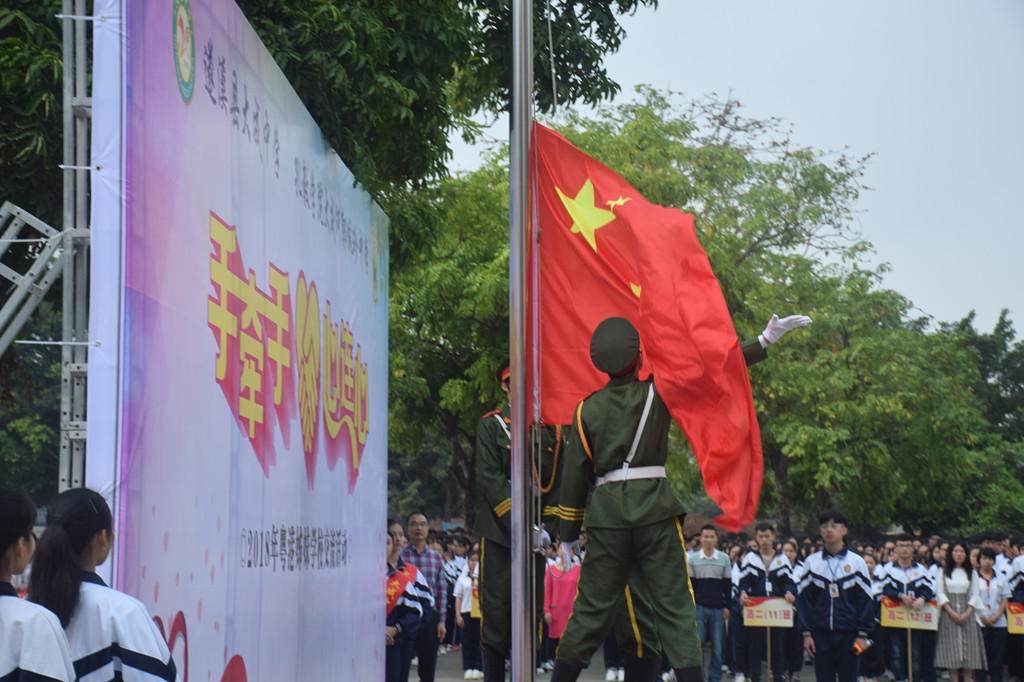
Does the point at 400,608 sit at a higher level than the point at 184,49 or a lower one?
lower

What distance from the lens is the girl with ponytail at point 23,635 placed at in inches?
118

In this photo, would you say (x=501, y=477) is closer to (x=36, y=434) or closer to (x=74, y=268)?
(x=74, y=268)

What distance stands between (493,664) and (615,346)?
2.76m

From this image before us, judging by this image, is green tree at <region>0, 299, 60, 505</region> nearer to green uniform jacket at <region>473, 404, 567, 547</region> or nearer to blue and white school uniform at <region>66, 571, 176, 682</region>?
green uniform jacket at <region>473, 404, 567, 547</region>

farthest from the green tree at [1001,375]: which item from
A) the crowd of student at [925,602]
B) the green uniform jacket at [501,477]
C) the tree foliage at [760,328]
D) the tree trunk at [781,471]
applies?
the green uniform jacket at [501,477]

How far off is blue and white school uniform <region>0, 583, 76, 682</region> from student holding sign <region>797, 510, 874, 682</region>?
9914 millimetres

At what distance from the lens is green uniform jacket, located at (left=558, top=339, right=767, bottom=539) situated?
6371 mm

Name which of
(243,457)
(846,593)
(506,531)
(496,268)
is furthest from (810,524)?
(243,457)

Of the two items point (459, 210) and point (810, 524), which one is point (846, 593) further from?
point (810, 524)

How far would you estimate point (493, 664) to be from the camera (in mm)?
8141

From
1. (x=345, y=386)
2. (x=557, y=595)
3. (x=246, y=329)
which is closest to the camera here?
(x=246, y=329)

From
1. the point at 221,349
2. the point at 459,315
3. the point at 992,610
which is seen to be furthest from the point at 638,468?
the point at 459,315

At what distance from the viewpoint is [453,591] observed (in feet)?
60.6

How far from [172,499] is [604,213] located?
3.42 meters
